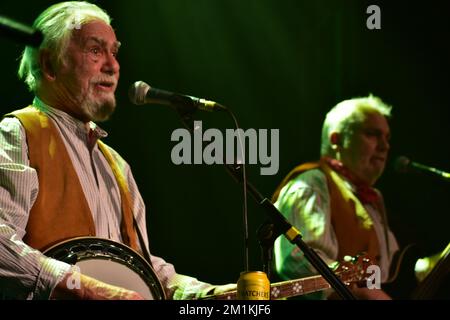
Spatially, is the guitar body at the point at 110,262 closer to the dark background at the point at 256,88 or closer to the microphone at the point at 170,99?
the microphone at the point at 170,99

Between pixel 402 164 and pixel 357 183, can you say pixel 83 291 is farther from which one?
pixel 402 164

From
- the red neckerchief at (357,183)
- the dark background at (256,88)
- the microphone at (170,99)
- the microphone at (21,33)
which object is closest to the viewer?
the microphone at (21,33)

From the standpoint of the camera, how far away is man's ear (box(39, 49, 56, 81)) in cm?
327

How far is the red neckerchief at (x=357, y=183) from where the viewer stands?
4.91 m

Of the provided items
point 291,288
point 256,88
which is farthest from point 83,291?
point 256,88

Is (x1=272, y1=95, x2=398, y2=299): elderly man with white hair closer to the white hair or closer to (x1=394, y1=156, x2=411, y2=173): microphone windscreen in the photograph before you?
the white hair

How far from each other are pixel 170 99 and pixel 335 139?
7.81 ft

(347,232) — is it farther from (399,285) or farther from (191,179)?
(191,179)

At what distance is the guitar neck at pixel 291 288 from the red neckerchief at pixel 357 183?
1.68m

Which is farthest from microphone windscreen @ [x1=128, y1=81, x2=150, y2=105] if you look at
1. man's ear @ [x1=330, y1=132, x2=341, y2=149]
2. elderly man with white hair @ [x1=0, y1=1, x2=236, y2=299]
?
man's ear @ [x1=330, y1=132, x2=341, y2=149]

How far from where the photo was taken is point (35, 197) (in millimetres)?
2883

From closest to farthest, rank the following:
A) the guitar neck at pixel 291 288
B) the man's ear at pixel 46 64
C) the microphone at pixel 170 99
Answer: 1. the microphone at pixel 170 99
2. the guitar neck at pixel 291 288
3. the man's ear at pixel 46 64

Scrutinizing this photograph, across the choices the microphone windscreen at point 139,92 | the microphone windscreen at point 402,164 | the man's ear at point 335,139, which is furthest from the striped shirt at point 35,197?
the microphone windscreen at point 402,164
